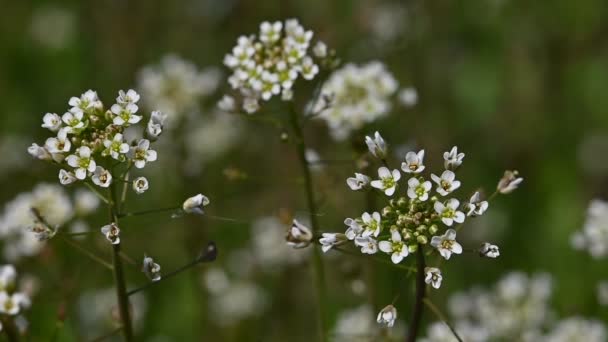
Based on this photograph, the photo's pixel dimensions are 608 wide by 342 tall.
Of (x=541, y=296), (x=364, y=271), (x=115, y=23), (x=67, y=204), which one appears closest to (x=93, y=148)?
(x=67, y=204)

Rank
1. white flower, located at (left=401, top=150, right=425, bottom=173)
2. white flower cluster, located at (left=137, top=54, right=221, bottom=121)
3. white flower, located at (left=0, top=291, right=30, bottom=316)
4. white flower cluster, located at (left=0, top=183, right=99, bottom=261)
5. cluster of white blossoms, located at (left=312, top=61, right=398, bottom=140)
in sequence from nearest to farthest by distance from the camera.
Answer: white flower, located at (left=401, top=150, right=425, bottom=173) → white flower, located at (left=0, top=291, right=30, bottom=316) → cluster of white blossoms, located at (left=312, top=61, right=398, bottom=140) → white flower cluster, located at (left=0, top=183, right=99, bottom=261) → white flower cluster, located at (left=137, top=54, right=221, bottom=121)

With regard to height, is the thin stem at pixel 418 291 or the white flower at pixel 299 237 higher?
the white flower at pixel 299 237

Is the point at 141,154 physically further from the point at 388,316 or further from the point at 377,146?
the point at 388,316

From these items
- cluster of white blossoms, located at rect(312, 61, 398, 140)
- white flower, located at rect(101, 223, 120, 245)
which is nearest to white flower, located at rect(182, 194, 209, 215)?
white flower, located at rect(101, 223, 120, 245)

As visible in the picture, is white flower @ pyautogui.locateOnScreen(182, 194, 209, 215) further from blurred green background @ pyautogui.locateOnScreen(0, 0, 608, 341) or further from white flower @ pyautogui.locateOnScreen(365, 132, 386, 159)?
blurred green background @ pyautogui.locateOnScreen(0, 0, 608, 341)

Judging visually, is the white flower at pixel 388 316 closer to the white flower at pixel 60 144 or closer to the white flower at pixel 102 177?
the white flower at pixel 102 177

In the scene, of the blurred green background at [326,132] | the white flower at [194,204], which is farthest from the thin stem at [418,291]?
the blurred green background at [326,132]

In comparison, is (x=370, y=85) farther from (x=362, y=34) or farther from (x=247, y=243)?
(x=362, y=34)
